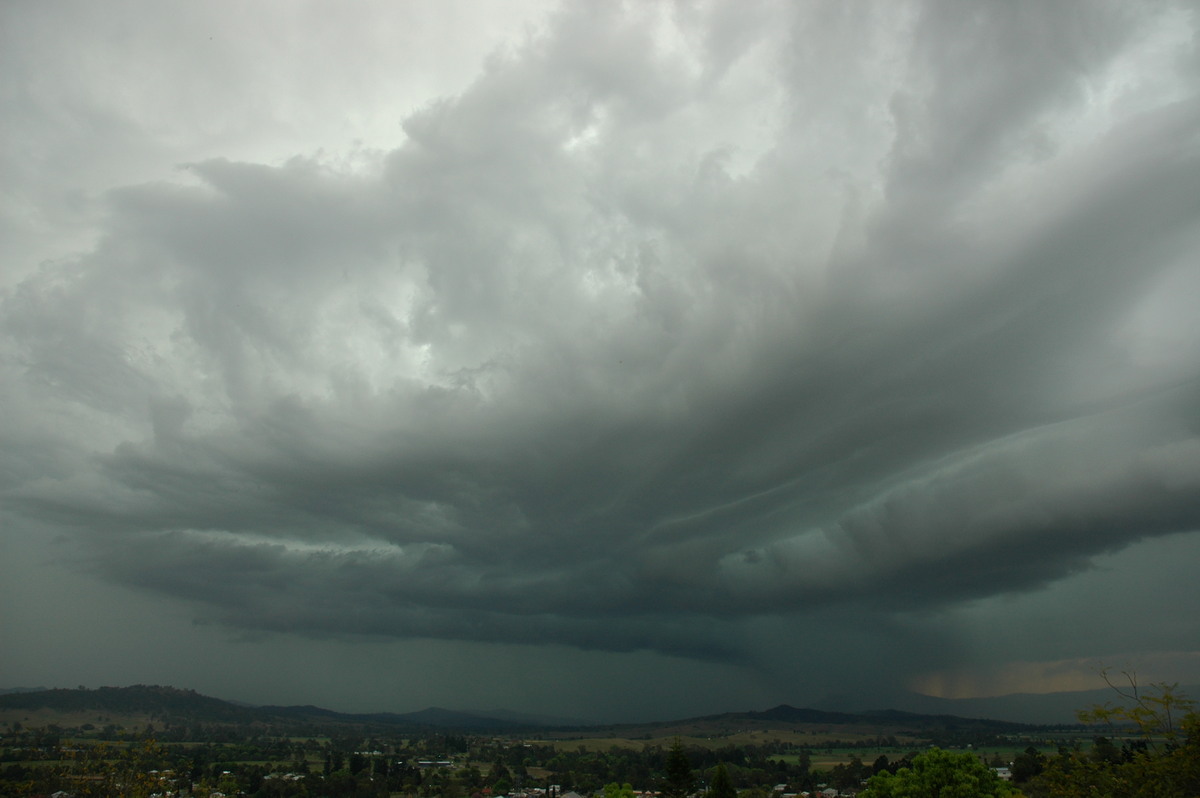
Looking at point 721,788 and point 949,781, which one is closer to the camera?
point 949,781

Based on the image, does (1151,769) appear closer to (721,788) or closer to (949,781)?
(949,781)

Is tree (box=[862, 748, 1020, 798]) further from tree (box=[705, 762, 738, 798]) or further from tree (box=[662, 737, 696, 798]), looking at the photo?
tree (box=[662, 737, 696, 798])

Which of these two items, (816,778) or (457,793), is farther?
(816,778)

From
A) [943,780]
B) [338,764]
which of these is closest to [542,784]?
[338,764]

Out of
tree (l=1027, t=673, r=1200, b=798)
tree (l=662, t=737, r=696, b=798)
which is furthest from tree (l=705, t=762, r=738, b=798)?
tree (l=1027, t=673, r=1200, b=798)

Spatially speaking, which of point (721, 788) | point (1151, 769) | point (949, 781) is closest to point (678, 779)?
point (721, 788)

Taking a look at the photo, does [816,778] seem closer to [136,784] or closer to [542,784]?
[542,784]

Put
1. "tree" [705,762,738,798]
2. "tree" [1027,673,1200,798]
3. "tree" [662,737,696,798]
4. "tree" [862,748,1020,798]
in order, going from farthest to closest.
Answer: "tree" [662,737,696,798] → "tree" [705,762,738,798] → "tree" [862,748,1020,798] → "tree" [1027,673,1200,798]
